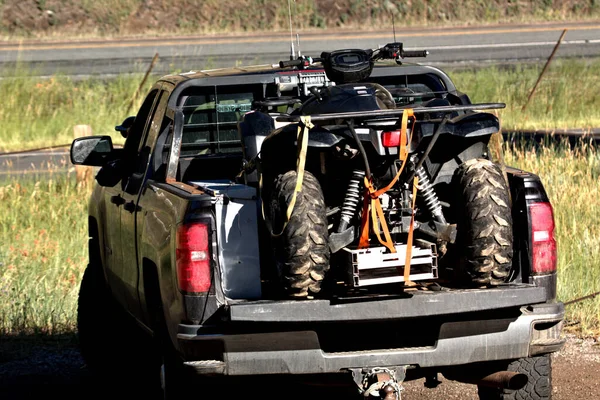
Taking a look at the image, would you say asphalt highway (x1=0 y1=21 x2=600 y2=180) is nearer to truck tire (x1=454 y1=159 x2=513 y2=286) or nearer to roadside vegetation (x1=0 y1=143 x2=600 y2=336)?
roadside vegetation (x1=0 y1=143 x2=600 y2=336)

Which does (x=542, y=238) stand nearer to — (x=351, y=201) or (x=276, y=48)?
(x=351, y=201)

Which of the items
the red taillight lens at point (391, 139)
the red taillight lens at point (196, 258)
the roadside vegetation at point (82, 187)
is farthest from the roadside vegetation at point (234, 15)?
the red taillight lens at point (196, 258)

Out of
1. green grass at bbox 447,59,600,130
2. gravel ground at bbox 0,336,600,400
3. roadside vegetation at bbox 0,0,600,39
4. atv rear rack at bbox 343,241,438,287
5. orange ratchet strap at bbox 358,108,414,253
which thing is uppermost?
roadside vegetation at bbox 0,0,600,39

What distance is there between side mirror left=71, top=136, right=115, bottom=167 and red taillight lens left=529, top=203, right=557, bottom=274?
8.74ft

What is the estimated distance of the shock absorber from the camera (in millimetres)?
4812

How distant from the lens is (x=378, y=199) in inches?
186

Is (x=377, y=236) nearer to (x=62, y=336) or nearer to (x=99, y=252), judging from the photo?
(x=99, y=252)

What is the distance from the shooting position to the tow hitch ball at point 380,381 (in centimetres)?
468

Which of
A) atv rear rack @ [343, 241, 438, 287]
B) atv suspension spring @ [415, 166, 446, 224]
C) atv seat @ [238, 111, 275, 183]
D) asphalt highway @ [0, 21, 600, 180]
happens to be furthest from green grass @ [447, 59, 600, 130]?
atv rear rack @ [343, 241, 438, 287]

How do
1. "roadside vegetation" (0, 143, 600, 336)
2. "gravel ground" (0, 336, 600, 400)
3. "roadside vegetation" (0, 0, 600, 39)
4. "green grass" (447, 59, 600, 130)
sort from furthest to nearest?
"roadside vegetation" (0, 0, 600, 39), "green grass" (447, 59, 600, 130), "roadside vegetation" (0, 143, 600, 336), "gravel ground" (0, 336, 600, 400)

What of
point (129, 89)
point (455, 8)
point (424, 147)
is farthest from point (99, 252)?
point (455, 8)

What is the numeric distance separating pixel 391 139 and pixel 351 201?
32 centimetres

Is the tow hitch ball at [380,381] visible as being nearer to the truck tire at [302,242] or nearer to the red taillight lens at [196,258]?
the truck tire at [302,242]

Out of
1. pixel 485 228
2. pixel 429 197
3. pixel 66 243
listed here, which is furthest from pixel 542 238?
pixel 66 243
